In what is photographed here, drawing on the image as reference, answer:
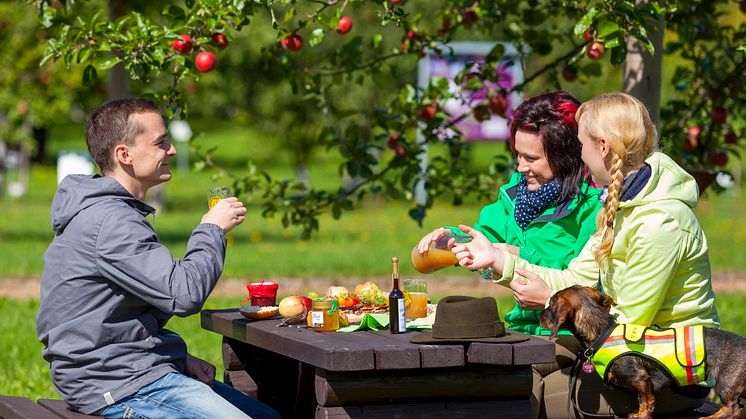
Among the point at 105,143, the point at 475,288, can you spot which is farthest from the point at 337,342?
the point at 475,288

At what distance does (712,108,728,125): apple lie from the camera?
7.28 m

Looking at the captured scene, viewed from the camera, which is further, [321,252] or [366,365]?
[321,252]

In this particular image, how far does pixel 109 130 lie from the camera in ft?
13.6

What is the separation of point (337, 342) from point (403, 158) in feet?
9.98

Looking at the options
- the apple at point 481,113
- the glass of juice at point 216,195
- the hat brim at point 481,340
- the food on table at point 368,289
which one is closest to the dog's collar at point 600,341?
the hat brim at point 481,340

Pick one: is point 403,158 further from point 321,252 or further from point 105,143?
point 321,252

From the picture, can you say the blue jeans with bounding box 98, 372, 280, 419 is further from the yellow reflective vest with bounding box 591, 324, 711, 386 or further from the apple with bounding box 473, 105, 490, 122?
the apple with bounding box 473, 105, 490, 122

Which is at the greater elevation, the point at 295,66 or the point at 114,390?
the point at 295,66

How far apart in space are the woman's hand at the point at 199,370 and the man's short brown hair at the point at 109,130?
2.39 ft

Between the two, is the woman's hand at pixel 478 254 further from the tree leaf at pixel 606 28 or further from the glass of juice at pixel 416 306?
the tree leaf at pixel 606 28

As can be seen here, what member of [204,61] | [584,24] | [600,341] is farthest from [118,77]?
[600,341]

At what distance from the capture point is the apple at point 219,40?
229 inches

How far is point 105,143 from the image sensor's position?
4.16 meters

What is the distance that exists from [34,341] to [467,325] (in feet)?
18.6
